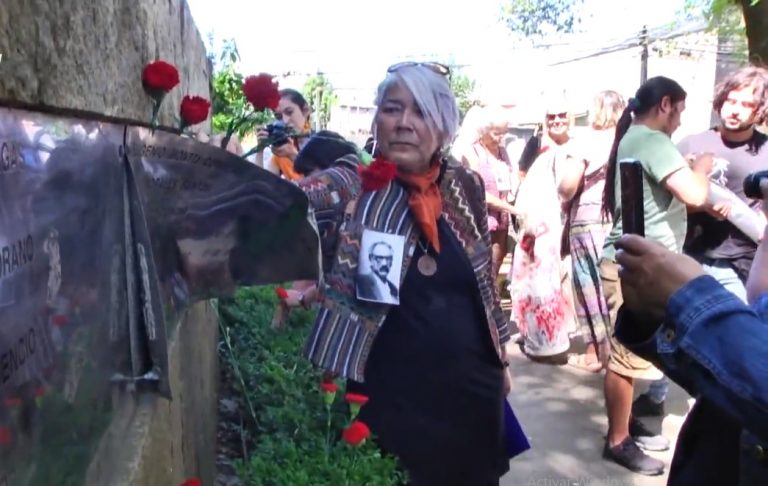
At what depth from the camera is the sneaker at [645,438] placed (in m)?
4.39

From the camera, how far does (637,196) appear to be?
1455 millimetres

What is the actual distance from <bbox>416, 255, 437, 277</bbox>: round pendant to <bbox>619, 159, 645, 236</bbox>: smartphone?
1.11 meters

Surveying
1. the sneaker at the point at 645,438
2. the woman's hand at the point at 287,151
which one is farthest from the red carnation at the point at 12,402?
the sneaker at the point at 645,438

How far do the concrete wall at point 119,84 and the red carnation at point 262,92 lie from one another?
0.76 ft

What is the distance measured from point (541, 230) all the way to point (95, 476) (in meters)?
4.82

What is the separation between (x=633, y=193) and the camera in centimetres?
146

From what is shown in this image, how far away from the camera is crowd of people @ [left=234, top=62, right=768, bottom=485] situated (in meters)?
1.29

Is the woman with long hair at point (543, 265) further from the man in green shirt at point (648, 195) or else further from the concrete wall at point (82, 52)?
the concrete wall at point (82, 52)

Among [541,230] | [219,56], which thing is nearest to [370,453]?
[541,230]

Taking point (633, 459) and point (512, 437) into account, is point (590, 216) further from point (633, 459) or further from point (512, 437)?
point (512, 437)

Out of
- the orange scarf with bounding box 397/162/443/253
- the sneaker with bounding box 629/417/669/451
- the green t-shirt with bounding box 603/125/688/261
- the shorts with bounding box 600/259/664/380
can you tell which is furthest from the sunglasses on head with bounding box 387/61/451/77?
the sneaker with bounding box 629/417/669/451

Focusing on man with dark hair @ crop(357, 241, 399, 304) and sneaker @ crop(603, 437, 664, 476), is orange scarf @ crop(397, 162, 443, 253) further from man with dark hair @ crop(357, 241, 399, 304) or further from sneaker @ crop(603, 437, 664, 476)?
sneaker @ crop(603, 437, 664, 476)

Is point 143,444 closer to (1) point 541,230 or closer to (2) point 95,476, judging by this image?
(2) point 95,476

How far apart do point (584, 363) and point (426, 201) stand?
3.89 m
